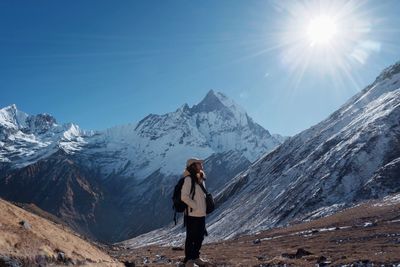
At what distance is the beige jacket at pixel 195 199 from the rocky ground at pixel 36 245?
3125mm

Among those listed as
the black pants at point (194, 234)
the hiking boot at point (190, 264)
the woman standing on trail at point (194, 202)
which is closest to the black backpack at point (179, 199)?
the woman standing on trail at point (194, 202)

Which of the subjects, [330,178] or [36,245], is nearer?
[36,245]

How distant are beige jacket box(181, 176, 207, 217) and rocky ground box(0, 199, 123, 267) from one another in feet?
10.3

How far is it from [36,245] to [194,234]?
497cm

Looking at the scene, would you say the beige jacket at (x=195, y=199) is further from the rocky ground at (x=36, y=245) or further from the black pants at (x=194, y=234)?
the rocky ground at (x=36, y=245)

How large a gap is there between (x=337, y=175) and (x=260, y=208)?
96.8 ft

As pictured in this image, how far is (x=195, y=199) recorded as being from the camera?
1532 centimetres

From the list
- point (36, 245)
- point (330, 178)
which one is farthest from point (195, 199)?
point (330, 178)

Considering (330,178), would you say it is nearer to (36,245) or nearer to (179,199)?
(179,199)

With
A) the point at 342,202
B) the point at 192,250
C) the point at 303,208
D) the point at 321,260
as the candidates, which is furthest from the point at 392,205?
the point at 192,250

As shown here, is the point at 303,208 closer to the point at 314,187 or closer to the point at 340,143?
the point at 314,187

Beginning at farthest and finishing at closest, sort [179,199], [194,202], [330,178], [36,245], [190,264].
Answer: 1. [330,178]
2. [190,264]
3. [179,199]
4. [194,202]
5. [36,245]

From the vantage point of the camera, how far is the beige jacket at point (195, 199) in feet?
49.9

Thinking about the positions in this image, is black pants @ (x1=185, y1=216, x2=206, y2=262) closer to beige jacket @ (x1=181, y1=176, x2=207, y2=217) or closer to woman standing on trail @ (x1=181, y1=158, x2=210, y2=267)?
woman standing on trail @ (x1=181, y1=158, x2=210, y2=267)
